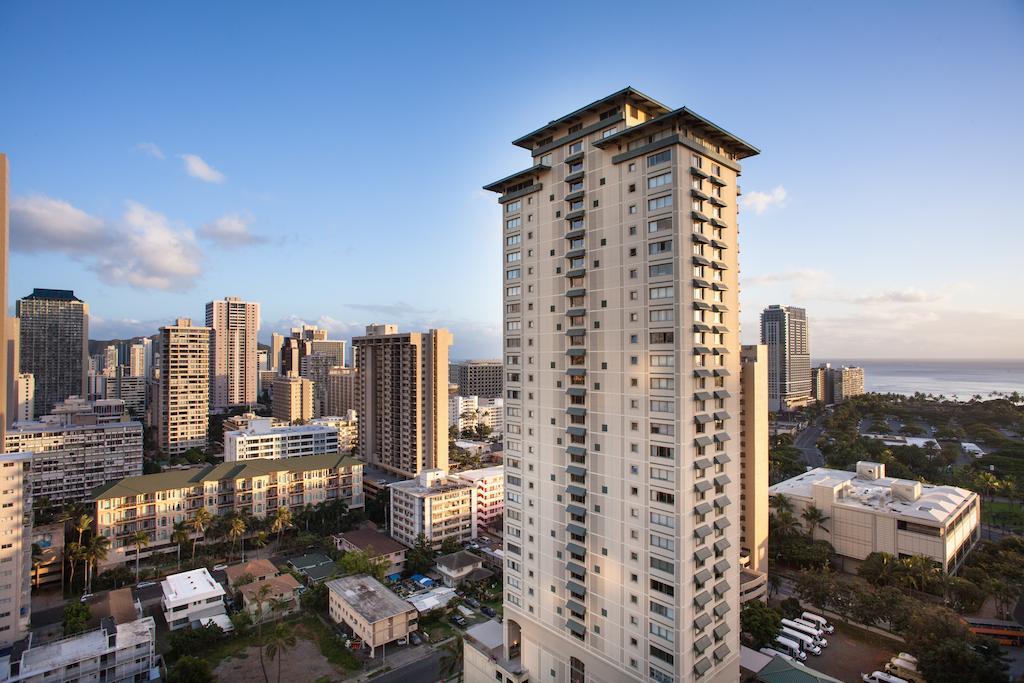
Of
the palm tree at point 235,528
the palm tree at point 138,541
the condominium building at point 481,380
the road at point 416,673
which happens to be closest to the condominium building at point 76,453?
the palm tree at point 138,541

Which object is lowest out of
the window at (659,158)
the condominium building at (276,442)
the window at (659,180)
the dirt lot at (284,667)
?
the dirt lot at (284,667)

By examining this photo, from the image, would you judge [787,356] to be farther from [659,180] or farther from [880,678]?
[659,180]

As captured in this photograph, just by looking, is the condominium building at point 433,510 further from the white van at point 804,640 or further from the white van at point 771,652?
the white van at point 804,640

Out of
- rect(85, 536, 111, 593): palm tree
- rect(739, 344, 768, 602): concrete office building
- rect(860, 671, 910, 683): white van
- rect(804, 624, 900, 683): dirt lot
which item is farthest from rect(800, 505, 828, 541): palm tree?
rect(85, 536, 111, 593): palm tree

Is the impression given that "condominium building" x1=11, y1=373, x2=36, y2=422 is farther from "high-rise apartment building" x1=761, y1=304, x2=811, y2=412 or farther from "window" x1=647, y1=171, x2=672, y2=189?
"high-rise apartment building" x1=761, y1=304, x2=811, y2=412

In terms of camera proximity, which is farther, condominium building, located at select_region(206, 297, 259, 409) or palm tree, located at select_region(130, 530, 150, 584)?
condominium building, located at select_region(206, 297, 259, 409)

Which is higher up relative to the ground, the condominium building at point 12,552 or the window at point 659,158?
the window at point 659,158
